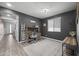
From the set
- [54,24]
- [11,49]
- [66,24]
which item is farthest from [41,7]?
[11,49]

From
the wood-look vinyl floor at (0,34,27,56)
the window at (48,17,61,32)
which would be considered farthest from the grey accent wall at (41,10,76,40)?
the wood-look vinyl floor at (0,34,27,56)

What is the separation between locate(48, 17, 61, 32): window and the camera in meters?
1.39

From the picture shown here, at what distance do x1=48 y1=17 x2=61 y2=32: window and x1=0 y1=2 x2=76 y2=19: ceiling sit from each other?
14cm

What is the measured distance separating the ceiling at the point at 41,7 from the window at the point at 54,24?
0.47 ft

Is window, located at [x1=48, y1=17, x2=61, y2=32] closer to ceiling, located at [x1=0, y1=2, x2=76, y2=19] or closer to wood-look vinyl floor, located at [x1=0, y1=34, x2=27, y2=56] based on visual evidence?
ceiling, located at [x1=0, y1=2, x2=76, y2=19]

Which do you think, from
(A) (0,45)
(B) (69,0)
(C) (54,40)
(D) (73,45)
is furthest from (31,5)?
(D) (73,45)

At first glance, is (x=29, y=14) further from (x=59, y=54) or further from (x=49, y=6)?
(x=59, y=54)

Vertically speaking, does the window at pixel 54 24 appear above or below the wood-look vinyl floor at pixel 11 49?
above

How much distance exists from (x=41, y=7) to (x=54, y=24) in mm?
495

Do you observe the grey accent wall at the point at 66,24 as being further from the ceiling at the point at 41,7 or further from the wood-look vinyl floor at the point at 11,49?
the wood-look vinyl floor at the point at 11,49

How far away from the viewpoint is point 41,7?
1.36m

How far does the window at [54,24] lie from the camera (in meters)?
1.39

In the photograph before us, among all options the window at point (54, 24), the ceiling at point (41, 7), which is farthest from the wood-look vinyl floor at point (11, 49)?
the window at point (54, 24)

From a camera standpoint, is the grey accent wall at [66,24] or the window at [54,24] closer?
the grey accent wall at [66,24]
